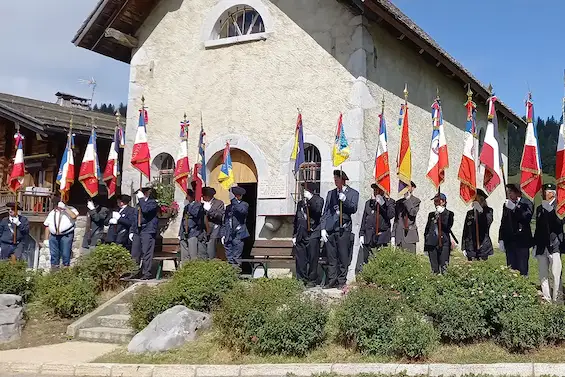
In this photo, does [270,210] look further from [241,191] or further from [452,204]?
[452,204]

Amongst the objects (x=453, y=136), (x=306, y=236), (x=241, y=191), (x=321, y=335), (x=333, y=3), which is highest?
(x=333, y=3)

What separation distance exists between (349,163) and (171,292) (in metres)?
4.30

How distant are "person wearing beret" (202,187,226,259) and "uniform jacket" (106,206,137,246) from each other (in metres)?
1.74

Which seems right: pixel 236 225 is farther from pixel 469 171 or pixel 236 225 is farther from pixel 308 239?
pixel 469 171

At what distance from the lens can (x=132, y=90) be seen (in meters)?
14.1

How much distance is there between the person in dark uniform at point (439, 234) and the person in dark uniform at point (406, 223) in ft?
1.04

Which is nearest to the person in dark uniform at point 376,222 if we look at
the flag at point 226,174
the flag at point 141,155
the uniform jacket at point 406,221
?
the uniform jacket at point 406,221

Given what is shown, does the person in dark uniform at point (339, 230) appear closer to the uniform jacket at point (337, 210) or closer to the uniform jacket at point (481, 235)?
the uniform jacket at point (337, 210)

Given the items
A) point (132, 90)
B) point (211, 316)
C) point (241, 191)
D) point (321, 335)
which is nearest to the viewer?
point (321, 335)

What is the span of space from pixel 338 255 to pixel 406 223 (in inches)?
52.7

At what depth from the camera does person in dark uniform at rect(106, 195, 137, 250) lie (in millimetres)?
11906

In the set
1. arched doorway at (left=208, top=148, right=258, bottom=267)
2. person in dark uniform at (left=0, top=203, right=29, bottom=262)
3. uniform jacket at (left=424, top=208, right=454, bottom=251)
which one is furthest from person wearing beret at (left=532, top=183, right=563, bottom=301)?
person in dark uniform at (left=0, top=203, right=29, bottom=262)

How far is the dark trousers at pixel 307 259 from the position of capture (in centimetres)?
997

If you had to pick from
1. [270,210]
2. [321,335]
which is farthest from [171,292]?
[270,210]
